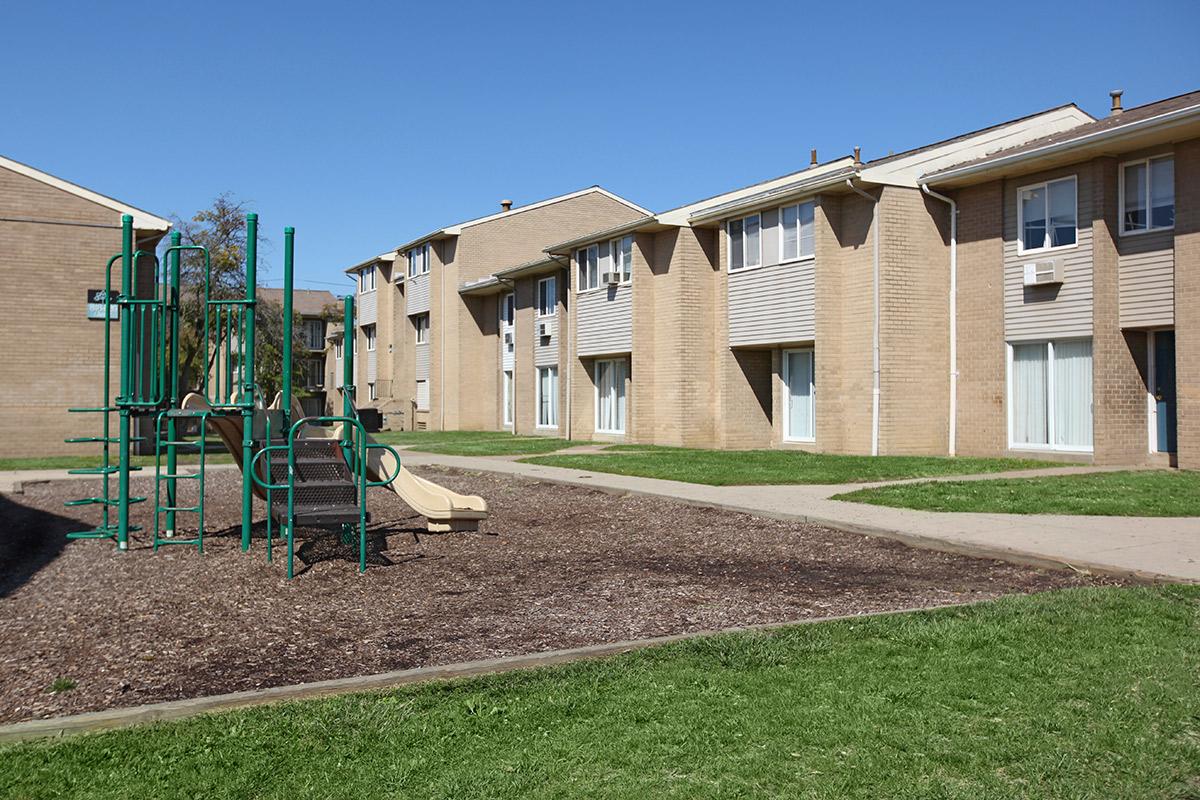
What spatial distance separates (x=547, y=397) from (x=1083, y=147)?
68.5ft

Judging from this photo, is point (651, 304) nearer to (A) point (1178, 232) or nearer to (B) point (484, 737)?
(A) point (1178, 232)

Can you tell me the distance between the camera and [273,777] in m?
4.09

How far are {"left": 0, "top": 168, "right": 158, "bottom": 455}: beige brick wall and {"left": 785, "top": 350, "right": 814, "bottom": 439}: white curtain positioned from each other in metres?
16.5

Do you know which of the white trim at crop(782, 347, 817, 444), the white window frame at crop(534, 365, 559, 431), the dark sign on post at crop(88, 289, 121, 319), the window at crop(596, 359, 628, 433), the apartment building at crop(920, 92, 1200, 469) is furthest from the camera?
the white window frame at crop(534, 365, 559, 431)

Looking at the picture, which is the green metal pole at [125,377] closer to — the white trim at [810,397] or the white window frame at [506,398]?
the white trim at [810,397]

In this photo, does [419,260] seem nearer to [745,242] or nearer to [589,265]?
[589,265]

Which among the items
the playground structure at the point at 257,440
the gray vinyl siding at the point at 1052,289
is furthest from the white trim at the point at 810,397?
the playground structure at the point at 257,440

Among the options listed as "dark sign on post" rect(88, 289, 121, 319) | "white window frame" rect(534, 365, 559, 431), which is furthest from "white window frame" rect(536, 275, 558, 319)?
"dark sign on post" rect(88, 289, 121, 319)

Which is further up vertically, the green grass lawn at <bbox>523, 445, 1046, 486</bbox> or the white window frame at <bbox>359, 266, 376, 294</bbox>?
the white window frame at <bbox>359, 266, 376, 294</bbox>

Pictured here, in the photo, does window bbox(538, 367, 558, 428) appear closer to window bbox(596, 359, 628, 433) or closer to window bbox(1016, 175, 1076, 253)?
window bbox(596, 359, 628, 433)

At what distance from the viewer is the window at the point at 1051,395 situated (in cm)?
1964

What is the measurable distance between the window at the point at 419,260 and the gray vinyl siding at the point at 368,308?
5.11 m

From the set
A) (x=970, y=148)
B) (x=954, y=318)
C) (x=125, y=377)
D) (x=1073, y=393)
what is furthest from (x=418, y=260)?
(x=125, y=377)

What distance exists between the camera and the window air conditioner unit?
64.3ft
